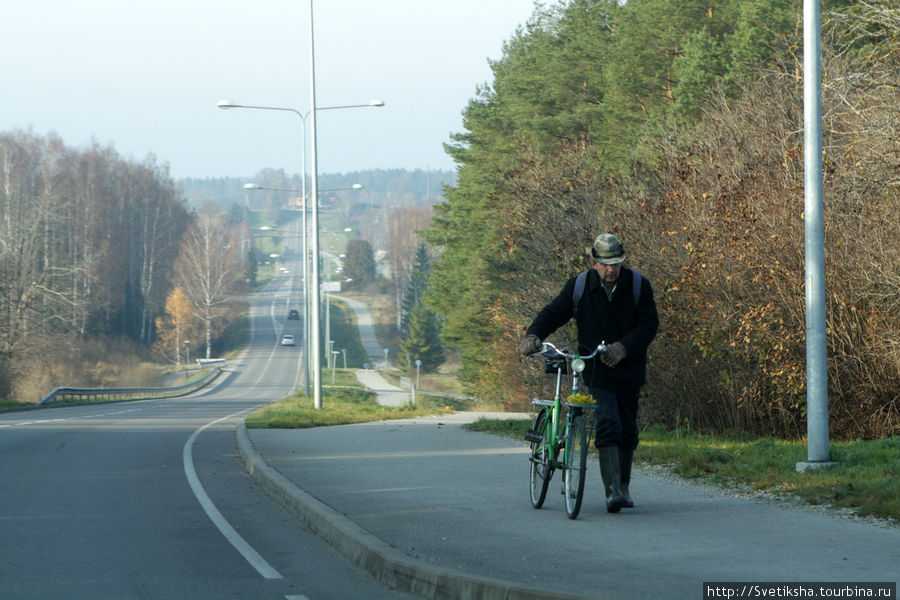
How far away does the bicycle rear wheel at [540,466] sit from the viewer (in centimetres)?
834

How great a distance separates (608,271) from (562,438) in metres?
1.34

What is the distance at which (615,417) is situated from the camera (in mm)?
7953

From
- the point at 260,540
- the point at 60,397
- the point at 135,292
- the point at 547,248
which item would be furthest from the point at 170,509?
the point at 135,292

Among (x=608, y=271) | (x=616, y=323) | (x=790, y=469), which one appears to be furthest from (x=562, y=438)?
(x=790, y=469)

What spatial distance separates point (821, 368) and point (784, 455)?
4.31 ft

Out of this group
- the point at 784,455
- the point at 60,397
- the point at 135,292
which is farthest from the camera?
the point at 135,292

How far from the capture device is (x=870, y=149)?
43.2ft

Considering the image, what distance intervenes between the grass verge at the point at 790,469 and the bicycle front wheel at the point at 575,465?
191cm

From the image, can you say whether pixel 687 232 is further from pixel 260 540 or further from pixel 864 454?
pixel 260 540

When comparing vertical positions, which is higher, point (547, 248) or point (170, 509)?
point (547, 248)

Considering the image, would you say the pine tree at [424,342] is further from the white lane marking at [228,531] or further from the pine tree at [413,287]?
the white lane marking at [228,531]

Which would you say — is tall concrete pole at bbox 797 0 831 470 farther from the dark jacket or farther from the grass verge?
the dark jacket

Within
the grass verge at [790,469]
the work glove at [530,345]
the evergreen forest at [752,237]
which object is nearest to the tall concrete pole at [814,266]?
the grass verge at [790,469]

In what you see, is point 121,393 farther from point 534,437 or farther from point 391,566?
point 391,566
